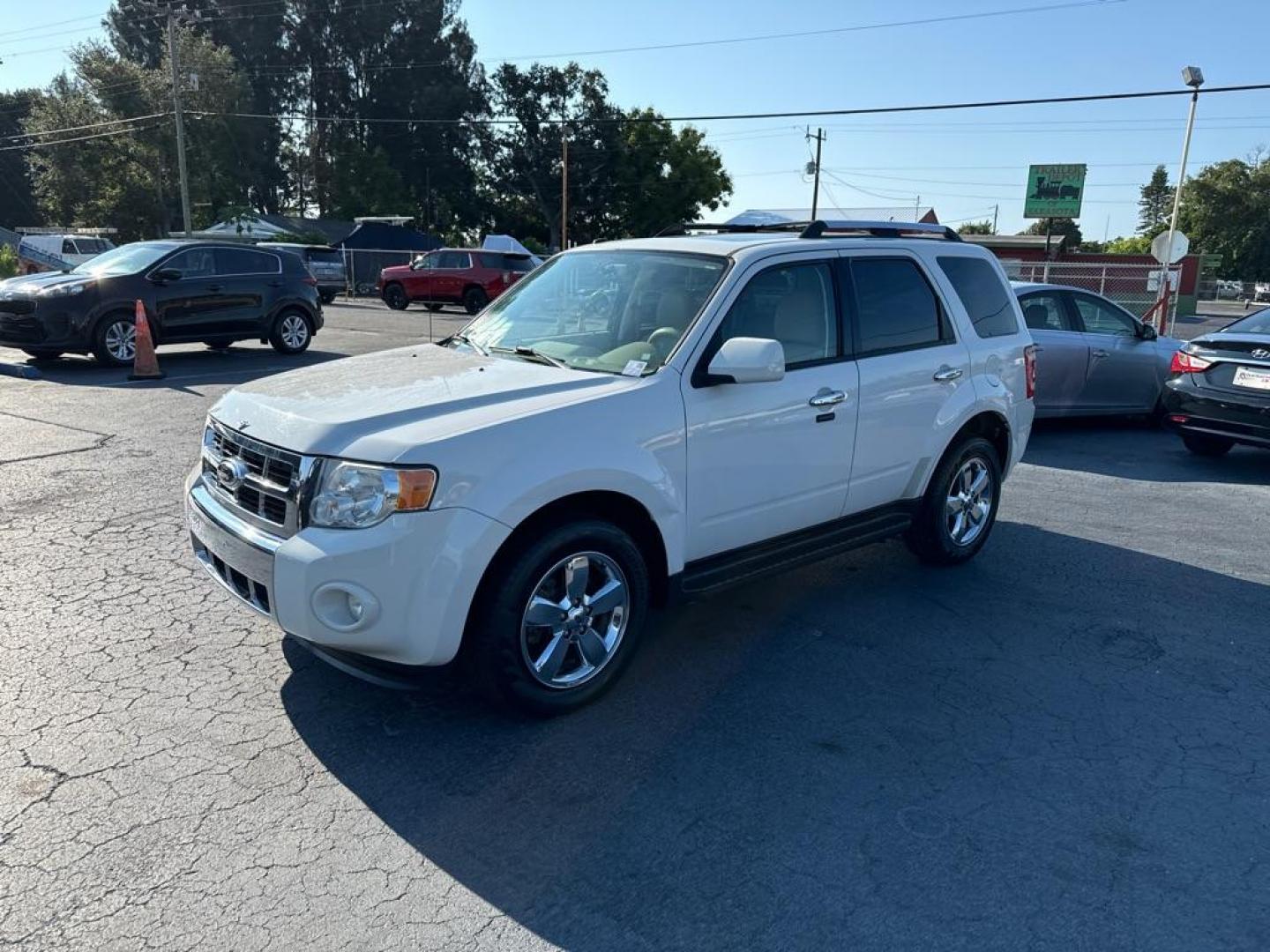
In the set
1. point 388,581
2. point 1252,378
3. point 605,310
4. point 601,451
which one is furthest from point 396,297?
point 388,581

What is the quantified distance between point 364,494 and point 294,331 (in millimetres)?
12520

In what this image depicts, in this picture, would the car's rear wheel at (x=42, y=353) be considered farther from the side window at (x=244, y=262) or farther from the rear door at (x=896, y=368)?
the rear door at (x=896, y=368)

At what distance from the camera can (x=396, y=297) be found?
2842 cm

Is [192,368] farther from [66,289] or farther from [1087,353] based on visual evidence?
[1087,353]

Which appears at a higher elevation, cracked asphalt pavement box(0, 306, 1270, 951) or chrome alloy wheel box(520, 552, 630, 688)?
chrome alloy wheel box(520, 552, 630, 688)

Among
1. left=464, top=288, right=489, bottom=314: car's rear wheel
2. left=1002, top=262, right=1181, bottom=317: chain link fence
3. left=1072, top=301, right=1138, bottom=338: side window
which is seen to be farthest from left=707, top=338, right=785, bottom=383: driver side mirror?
left=1002, top=262, right=1181, bottom=317: chain link fence

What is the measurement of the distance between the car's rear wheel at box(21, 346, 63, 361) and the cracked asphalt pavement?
26.1ft

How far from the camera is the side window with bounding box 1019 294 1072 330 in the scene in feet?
32.3

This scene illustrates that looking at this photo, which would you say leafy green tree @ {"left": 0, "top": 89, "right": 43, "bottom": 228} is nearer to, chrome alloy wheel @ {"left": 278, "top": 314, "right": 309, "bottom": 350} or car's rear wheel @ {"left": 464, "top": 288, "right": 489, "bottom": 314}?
car's rear wheel @ {"left": 464, "top": 288, "right": 489, "bottom": 314}

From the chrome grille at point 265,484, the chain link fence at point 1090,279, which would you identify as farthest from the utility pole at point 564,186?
the chrome grille at point 265,484

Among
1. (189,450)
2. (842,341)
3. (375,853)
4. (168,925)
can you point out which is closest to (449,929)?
(375,853)

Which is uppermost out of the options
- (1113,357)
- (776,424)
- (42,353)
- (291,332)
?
(776,424)

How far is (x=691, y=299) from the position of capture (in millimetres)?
4203

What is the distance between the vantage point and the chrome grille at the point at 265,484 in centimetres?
328
